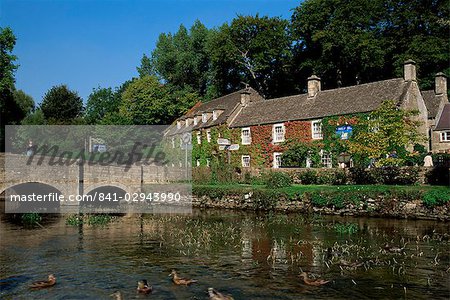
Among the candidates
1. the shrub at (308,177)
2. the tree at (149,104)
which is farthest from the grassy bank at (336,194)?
the tree at (149,104)

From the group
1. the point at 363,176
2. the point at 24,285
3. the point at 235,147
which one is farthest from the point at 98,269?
the point at 235,147

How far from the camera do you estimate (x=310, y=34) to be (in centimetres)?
5553

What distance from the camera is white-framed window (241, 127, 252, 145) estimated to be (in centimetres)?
4378

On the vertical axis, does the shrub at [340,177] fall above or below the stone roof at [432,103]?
below

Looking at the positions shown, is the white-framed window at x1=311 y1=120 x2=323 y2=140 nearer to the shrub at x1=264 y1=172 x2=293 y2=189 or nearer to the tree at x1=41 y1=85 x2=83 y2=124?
the shrub at x1=264 y1=172 x2=293 y2=189

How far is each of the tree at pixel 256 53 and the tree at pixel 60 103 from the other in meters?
24.7

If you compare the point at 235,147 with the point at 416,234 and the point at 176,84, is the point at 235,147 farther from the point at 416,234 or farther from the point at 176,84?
the point at 176,84

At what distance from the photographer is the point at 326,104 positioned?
129ft

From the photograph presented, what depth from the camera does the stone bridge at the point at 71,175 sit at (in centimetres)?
3030

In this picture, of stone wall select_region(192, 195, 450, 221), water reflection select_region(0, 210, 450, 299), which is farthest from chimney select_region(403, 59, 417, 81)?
water reflection select_region(0, 210, 450, 299)

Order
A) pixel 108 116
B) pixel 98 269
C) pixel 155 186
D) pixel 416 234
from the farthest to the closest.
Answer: pixel 108 116 < pixel 155 186 < pixel 416 234 < pixel 98 269

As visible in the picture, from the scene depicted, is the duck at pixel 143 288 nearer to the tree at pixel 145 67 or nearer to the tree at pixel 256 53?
the tree at pixel 256 53

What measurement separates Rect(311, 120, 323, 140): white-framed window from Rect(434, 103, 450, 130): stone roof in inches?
470

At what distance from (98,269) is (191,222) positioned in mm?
10768
